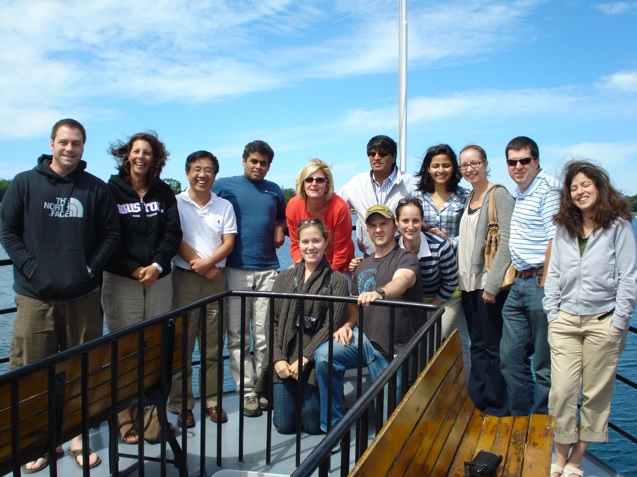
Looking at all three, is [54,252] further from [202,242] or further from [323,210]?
[323,210]

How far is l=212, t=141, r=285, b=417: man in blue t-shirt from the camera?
4.86m

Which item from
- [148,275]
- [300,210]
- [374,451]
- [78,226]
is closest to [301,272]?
[300,210]

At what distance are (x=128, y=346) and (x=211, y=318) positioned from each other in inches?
68.0

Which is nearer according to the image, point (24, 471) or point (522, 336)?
point (24, 471)

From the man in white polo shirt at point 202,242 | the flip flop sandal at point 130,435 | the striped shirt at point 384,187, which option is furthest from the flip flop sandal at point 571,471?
the flip flop sandal at point 130,435

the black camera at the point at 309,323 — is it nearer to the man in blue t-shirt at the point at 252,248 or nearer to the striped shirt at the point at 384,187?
the man in blue t-shirt at the point at 252,248

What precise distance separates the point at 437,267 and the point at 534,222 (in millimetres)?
793

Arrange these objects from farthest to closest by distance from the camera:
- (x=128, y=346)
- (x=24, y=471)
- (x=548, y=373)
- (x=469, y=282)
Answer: (x=469, y=282)
(x=548, y=373)
(x=24, y=471)
(x=128, y=346)

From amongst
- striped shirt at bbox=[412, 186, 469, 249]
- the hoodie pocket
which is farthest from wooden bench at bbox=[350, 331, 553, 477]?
the hoodie pocket

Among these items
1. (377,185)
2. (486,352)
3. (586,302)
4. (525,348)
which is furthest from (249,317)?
(586,302)

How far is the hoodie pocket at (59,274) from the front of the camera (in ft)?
12.4

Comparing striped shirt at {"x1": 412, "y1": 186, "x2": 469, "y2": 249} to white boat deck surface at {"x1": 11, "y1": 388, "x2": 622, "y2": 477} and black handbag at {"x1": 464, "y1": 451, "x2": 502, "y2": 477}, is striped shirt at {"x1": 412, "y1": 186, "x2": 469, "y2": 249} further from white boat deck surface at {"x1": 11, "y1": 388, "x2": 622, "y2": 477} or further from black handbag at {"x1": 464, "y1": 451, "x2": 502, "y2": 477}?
black handbag at {"x1": 464, "y1": 451, "x2": 502, "y2": 477}

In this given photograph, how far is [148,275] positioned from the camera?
14.0 ft

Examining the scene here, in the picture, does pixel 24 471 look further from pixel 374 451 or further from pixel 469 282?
pixel 469 282
